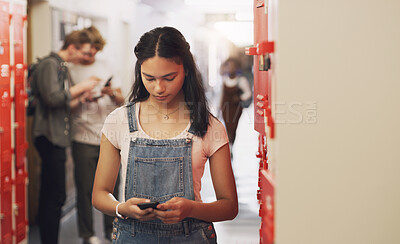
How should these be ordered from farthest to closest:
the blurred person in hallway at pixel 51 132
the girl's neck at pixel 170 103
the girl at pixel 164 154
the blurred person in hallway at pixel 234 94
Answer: the blurred person in hallway at pixel 234 94 < the blurred person in hallway at pixel 51 132 < the girl's neck at pixel 170 103 < the girl at pixel 164 154

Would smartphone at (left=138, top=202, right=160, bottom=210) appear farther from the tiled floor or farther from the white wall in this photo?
the tiled floor

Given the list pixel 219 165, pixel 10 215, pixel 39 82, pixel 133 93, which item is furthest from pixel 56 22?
pixel 219 165

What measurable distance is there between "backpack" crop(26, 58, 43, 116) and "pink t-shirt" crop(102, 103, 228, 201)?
1825mm

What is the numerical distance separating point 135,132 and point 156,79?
0.21 metres

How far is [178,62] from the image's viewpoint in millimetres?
1597

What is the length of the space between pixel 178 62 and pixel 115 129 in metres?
0.32

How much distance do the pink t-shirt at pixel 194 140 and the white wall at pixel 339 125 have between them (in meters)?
0.56

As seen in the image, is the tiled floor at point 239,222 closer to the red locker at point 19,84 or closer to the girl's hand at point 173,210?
the red locker at point 19,84

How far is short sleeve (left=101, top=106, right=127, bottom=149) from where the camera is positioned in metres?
1.65

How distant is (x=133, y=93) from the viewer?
175 cm

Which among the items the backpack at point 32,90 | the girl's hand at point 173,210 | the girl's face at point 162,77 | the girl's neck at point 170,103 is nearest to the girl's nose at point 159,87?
the girl's face at point 162,77

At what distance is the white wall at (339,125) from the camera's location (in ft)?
3.56

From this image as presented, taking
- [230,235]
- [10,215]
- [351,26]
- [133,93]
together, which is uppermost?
[351,26]

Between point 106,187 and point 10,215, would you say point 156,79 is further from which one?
point 10,215
